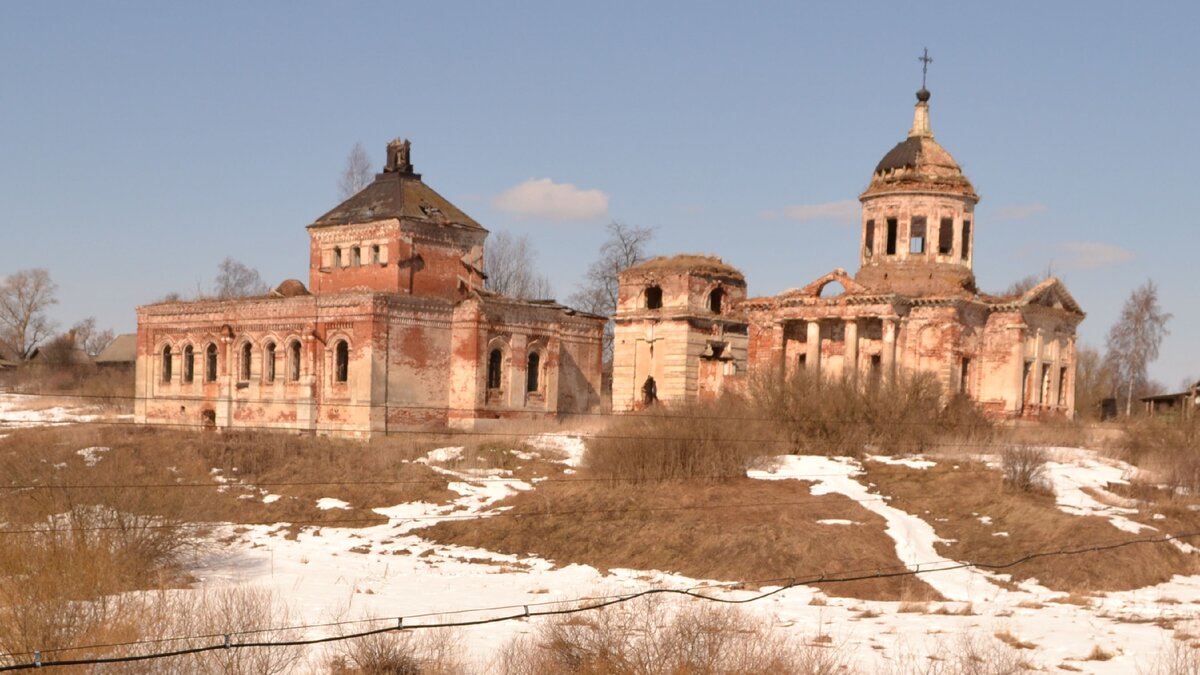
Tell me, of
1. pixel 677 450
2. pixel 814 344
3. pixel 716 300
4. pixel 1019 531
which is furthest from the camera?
pixel 716 300

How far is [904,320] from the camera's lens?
113 feet

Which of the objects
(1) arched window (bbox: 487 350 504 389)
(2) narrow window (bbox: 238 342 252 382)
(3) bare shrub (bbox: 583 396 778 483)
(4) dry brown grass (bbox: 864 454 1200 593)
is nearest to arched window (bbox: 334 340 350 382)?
(1) arched window (bbox: 487 350 504 389)

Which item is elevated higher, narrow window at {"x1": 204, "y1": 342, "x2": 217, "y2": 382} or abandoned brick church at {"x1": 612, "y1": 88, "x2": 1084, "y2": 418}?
abandoned brick church at {"x1": 612, "y1": 88, "x2": 1084, "y2": 418}

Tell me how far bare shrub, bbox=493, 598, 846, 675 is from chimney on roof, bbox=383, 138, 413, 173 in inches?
1027

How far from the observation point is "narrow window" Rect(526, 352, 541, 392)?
37.8 metres

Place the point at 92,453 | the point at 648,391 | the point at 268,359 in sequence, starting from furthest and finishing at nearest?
1. the point at 648,391
2. the point at 268,359
3. the point at 92,453

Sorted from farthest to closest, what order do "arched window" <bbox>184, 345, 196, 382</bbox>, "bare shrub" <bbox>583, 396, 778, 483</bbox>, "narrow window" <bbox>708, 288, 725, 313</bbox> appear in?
"arched window" <bbox>184, 345, 196, 382</bbox> → "narrow window" <bbox>708, 288, 725, 313</bbox> → "bare shrub" <bbox>583, 396, 778, 483</bbox>

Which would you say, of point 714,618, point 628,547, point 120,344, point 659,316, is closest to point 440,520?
point 628,547

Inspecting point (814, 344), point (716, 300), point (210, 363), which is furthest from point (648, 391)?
point (210, 363)

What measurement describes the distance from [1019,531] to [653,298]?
19.3m

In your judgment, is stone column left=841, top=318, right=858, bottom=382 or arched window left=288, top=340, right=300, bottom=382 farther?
arched window left=288, top=340, right=300, bottom=382

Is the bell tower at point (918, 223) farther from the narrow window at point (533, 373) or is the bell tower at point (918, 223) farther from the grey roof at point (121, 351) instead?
the grey roof at point (121, 351)

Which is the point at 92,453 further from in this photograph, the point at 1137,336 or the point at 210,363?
the point at 1137,336

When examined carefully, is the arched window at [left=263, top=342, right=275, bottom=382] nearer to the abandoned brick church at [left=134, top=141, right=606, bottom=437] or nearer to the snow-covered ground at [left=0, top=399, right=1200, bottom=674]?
the abandoned brick church at [left=134, top=141, right=606, bottom=437]
